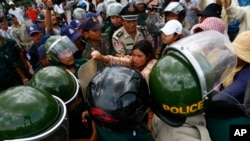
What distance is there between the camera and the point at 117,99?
1715mm

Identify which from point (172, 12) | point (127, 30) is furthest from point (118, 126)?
point (172, 12)

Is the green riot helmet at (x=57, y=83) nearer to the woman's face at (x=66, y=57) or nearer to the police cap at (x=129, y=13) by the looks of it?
the woman's face at (x=66, y=57)

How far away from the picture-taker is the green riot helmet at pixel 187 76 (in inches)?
64.9

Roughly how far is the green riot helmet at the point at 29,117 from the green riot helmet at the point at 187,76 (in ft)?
2.00

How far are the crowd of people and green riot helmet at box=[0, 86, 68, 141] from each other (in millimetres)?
304

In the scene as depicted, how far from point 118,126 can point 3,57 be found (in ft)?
12.1

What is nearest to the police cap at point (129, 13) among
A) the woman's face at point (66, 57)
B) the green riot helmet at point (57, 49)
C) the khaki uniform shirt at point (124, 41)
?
the khaki uniform shirt at point (124, 41)

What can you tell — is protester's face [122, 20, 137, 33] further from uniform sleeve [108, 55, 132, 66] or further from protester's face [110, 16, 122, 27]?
uniform sleeve [108, 55, 132, 66]

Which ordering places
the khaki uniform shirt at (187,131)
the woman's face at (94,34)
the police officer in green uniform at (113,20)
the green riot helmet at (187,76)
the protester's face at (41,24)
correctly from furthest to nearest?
the protester's face at (41,24), the police officer in green uniform at (113,20), the woman's face at (94,34), the khaki uniform shirt at (187,131), the green riot helmet at (187,76)

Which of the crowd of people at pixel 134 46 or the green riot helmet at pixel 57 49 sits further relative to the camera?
the green riot helmet at pixel 57 49

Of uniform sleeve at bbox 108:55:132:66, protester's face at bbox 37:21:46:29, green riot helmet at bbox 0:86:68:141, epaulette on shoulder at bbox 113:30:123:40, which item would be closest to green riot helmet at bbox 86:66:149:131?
green riot helmet at bbox 0:86:68:141

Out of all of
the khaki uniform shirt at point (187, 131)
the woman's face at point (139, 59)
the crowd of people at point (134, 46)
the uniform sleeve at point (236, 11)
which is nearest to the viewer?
the khaki uniform shirt at point (187, 131)

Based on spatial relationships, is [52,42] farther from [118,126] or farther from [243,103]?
[243,103]

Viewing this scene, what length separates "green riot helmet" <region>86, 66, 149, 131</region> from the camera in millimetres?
1720
